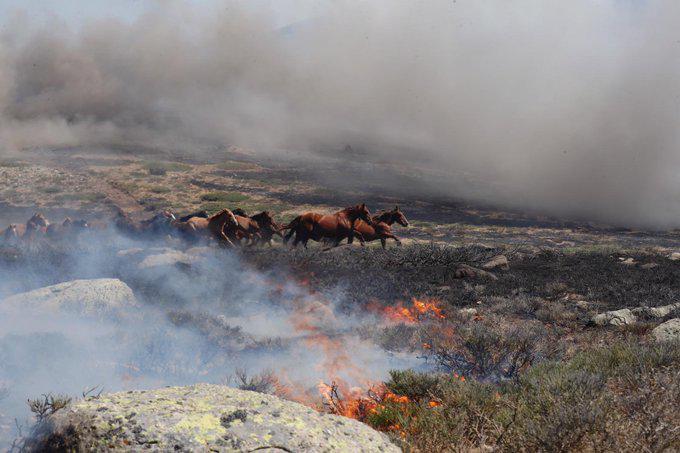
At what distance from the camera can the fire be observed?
37.0 ft

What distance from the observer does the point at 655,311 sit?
37.5 feet

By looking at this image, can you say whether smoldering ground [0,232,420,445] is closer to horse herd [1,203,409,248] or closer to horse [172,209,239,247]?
horse [172,209,239,247]

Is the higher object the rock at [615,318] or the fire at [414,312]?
the rock at [615,318]

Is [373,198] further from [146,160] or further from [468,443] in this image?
[468,443]

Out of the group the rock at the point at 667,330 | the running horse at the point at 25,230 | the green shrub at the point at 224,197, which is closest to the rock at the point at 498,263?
the rock at the point at 667,330

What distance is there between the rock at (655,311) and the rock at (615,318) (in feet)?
0.89

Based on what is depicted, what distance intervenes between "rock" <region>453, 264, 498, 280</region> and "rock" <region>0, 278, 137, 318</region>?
8.72 m

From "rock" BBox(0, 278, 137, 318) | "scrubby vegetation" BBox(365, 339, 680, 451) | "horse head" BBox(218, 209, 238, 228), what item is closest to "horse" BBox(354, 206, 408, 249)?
"horse head" BBox(218, 209, 238, 228)

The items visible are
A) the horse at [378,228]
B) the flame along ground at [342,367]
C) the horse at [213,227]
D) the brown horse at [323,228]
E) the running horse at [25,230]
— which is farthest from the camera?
the horse at [378,228]

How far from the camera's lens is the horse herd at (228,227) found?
58.2 feet

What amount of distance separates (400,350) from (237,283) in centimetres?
438

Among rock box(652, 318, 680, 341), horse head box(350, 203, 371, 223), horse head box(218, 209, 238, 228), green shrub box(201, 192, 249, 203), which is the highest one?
horse head box(350, 203, 371, 223)

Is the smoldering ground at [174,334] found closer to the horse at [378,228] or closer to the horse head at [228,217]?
the horse head at [228,217]

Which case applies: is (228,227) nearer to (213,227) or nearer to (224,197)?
(213,227)
